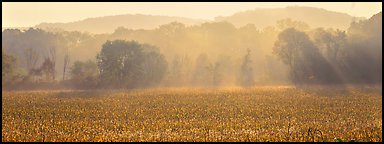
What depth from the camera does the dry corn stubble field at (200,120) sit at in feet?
91.1

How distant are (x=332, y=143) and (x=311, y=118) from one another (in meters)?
13.7

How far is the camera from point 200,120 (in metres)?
37.4

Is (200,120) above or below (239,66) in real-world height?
below

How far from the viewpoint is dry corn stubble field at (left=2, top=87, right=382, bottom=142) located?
27.8m

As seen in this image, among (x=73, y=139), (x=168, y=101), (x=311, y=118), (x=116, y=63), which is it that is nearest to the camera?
(x=73, y=139)

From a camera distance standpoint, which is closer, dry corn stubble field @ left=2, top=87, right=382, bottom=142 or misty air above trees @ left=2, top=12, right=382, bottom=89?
dry corn stubble field @ left=2, top=87, right=382, bottom=142

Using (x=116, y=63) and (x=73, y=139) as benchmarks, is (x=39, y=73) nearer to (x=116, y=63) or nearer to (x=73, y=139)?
(x=116, y=63)

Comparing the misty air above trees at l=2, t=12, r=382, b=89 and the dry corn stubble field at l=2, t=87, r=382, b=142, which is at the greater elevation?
the misty air above trees at l=2, t=12, r=382, b=89

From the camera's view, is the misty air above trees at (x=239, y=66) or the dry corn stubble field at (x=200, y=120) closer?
the dry corn stubble field at (x=200, y=120)

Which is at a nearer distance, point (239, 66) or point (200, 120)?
point (200, 120)

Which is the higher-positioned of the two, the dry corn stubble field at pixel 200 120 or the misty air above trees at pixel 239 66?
the misty air above trees at pixel 239 66

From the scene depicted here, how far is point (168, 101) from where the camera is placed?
179 ft

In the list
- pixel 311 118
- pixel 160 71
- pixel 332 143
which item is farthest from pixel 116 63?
pixel 332 143

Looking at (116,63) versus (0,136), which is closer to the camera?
(0,136)
